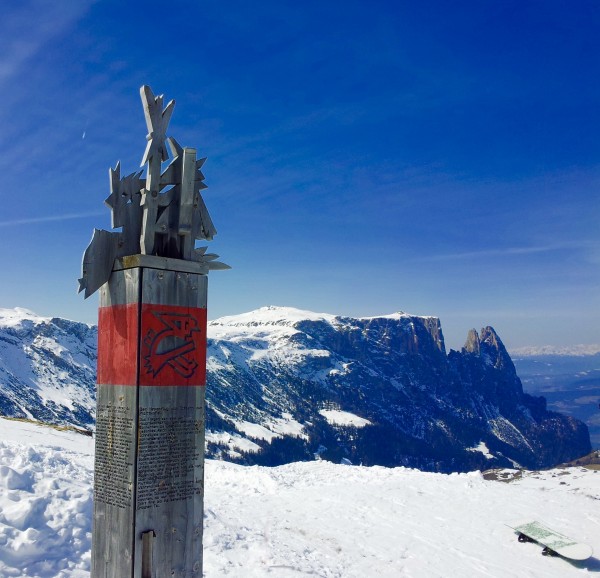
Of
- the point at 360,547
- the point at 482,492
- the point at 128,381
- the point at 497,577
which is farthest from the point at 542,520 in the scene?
the point at 128,381

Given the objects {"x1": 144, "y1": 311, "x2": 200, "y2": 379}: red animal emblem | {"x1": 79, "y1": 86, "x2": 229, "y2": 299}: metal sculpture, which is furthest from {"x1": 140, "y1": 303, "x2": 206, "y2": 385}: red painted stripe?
{"x1": 79, "y1": 86, "x2": 229, "y2": 299}: metal sculpture

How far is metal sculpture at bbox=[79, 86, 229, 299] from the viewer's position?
331 inches

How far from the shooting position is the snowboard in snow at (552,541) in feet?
61.0

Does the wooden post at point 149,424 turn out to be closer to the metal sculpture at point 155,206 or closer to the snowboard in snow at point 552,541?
the metal sculpture at point 155,206

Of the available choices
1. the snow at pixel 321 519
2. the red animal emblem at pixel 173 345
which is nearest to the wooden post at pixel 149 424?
the red animal emblem at pixel 173 345

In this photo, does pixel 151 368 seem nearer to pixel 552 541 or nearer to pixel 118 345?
pixel 118 345

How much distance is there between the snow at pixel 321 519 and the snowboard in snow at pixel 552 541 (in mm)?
352

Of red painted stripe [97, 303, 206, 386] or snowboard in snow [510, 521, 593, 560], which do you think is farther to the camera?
snowboard in snow [510, 521, 593, 560]

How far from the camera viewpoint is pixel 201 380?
8.61 metres

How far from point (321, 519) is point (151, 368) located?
15379mm

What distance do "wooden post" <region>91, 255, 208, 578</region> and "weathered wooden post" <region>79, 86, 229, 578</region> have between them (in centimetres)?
1

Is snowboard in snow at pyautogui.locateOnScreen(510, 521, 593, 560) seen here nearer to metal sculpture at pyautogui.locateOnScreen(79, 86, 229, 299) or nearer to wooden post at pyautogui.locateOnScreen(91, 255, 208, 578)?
wooden post at pyautogui.locateOnScreen(91, 255, 208, 578)

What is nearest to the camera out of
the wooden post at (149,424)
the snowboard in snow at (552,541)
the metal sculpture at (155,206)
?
the wooden post at (149,424)

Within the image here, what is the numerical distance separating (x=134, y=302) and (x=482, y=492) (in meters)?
24.7
